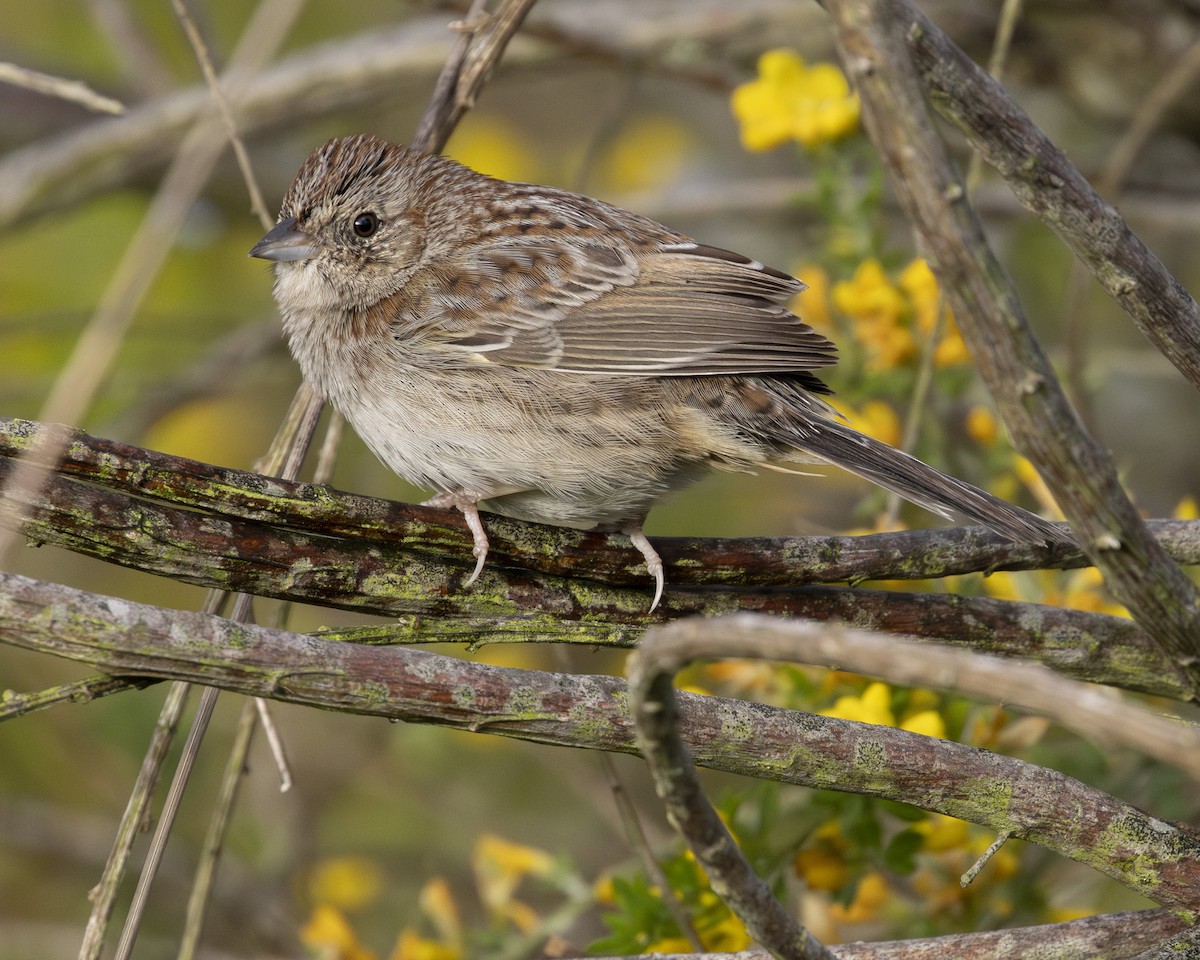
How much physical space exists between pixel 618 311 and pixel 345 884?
2.40 meters

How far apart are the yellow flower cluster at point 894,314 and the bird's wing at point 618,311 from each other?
14.4 inches

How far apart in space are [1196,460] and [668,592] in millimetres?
3700

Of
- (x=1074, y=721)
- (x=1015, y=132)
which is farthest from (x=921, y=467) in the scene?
(x=1074, y=721)

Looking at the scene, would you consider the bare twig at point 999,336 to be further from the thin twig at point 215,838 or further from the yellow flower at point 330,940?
the yellow flower at point 330,940

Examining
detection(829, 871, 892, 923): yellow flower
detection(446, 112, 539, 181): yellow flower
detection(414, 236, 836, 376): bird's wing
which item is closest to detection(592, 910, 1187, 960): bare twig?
detection(829, 871, 892, 923): yellow flower

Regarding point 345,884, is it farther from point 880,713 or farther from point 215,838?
point 880,713

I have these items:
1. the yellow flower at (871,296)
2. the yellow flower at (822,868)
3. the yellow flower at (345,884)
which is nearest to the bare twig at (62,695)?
the yellow flower at (822,868)

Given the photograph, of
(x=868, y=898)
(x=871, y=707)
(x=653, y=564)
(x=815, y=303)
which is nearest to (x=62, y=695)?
(x=653, y=564)

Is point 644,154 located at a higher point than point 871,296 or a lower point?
higher

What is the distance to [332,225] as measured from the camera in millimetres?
3506

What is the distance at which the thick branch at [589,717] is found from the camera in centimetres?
195

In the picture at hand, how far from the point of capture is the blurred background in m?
4.27

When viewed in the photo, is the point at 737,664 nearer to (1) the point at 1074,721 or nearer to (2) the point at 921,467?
(2) the point at 921,467

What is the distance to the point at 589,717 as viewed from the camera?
7.04ft
